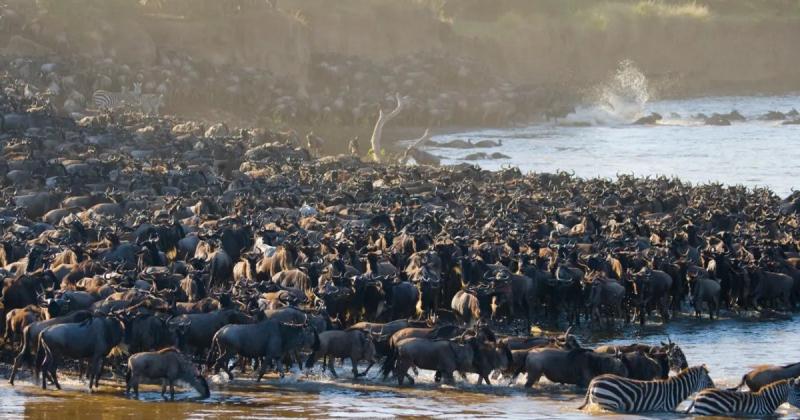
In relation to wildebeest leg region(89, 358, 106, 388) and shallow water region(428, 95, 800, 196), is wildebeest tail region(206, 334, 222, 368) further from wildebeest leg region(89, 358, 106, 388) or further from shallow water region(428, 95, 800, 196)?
shallow water region(428, 95, 800, 196)

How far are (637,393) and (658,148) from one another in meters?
41.4

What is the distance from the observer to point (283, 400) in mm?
14719

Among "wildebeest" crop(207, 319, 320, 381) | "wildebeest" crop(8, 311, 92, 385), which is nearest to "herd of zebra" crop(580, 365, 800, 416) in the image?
"wildebeest" crop(207, 319, 320, 381)

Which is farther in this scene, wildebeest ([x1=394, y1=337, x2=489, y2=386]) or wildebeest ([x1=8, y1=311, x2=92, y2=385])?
wildebeest ([x1=394, y1=337, x2=489, y2=386])

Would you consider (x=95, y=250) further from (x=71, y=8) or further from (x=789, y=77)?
(x=789, y=77)

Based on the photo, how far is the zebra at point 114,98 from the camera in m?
47.3

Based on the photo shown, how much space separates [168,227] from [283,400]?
8482 millimetres

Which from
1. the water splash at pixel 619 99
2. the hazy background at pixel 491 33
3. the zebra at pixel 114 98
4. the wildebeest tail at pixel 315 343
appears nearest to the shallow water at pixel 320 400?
the wildebeest tail at pixel 315 343

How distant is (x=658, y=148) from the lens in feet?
179

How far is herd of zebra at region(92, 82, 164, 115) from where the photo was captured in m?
47.4

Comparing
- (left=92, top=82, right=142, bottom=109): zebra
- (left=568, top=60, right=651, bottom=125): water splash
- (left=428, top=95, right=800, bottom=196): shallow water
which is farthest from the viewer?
(left=568, top=60, right=651, bottom=125): water splash

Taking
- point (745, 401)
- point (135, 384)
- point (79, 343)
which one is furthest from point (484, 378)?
point (79, 343)

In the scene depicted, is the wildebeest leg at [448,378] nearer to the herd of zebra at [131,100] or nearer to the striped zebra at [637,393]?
the striped zebra at [637,393]

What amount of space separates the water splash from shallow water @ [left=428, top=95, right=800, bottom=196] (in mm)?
108
